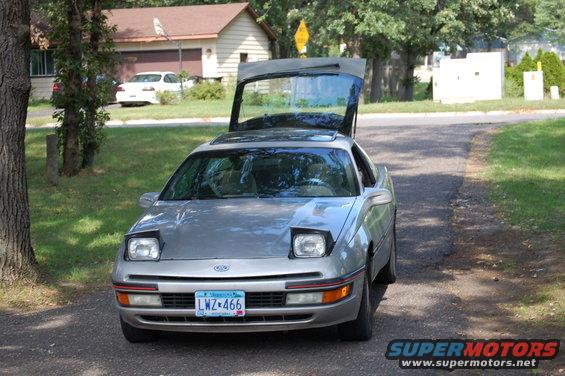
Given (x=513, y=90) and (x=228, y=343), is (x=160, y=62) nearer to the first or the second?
(x=513, y=90)

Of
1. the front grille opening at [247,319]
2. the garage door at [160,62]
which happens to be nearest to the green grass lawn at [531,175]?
the front grille opening at [247,319]

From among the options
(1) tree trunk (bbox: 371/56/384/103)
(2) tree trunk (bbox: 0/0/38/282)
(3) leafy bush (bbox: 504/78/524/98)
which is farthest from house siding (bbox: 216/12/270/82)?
(2) tree trunk (bbox: 0/0/38/282)

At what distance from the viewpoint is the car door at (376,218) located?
736cm

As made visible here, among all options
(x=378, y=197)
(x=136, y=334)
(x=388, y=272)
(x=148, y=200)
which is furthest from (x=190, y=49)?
(x=136, y=334)

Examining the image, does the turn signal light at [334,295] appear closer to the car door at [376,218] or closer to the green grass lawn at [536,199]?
the car door at [376,218]

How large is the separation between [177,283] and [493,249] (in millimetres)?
4790

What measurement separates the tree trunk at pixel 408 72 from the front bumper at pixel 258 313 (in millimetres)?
34633

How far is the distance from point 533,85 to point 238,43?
63.2 ft

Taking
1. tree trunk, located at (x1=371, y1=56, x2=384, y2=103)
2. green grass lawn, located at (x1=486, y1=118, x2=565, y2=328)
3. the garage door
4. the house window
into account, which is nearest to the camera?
green grass lawn, located at (x1=486, y1=118, x2=565, y2=328)

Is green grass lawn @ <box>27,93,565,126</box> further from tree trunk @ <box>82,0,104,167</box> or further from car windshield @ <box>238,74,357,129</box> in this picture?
car windshield @ <box>238,74,357,129</box>

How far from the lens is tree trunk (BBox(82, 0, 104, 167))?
15711 mm

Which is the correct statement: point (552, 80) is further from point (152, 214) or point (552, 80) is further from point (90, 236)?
point (152, 214)

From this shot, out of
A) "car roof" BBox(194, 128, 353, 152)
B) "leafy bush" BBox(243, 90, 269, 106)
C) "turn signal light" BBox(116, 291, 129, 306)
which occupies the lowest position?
"turn signal light" BBox(116, 291, 129, 306)

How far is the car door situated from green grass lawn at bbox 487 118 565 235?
2.58 meters
